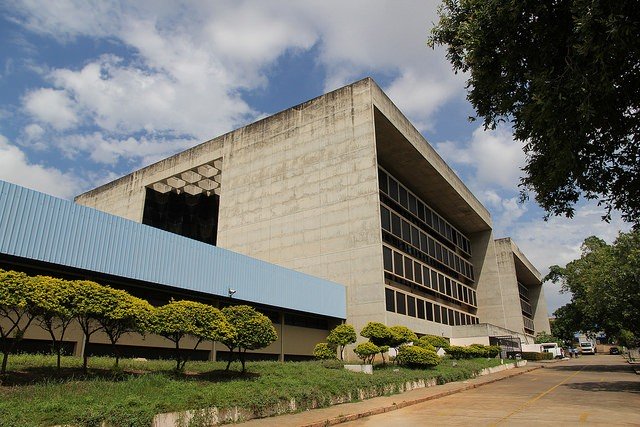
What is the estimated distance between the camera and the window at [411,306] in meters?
34.6

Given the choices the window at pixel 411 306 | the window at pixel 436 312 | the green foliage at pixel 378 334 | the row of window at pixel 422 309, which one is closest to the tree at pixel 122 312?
the green foliage at pixel 378 334

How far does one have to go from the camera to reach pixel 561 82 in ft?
32.8

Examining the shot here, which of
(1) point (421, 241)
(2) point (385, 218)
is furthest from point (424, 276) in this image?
(2) point (385, 218)

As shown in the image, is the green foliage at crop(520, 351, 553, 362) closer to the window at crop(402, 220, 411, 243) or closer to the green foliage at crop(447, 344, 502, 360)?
the green foliage at crop(447, 344, 502, 360)

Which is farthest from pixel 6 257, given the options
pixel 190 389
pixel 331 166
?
pixel 331 166

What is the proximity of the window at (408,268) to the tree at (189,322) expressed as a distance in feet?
77.3

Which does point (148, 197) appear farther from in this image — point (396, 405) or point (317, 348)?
point (396, 405)

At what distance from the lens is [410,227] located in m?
39.6

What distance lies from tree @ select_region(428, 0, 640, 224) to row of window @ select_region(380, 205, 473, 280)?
2165 cm

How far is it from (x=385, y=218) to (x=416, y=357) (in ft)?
42.9

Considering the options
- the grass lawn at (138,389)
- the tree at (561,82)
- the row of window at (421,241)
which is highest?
the row of window at (421,241)

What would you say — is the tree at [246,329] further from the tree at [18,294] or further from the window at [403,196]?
the window at [403,196]

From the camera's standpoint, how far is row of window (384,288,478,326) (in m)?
31.7

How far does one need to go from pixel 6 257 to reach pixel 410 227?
3057cm
